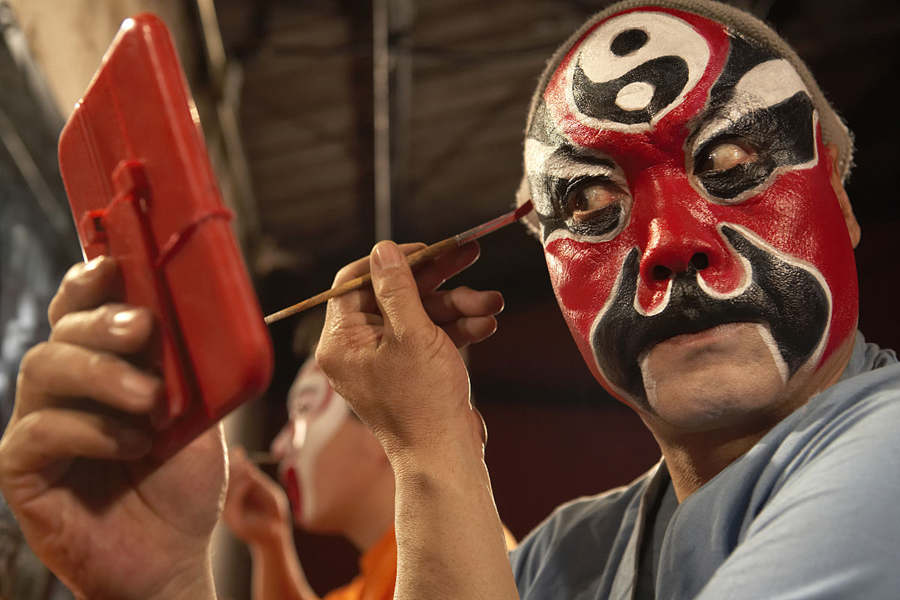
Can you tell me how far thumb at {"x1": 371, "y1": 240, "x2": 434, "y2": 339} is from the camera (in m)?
0.94

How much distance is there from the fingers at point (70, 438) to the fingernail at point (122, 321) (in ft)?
0.31

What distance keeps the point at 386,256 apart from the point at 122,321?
0.36 meters

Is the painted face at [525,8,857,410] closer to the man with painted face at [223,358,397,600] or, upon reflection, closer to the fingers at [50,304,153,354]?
the fingers at [50,304,153,354]

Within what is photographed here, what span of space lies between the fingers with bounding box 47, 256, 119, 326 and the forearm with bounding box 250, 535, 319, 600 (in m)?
1.82

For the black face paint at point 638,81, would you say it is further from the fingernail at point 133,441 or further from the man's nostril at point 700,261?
the fingernail at point 133,441

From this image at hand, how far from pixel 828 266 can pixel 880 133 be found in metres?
3.74

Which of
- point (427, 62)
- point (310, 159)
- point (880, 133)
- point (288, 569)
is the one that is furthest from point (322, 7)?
point (880, 133)

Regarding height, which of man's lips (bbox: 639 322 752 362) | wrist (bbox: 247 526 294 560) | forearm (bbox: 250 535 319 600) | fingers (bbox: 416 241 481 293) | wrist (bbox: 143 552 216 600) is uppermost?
fingers (bbox: 416 241 481 293)

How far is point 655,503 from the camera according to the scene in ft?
3.72

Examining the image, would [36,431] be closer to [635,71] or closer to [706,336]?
[706,336]

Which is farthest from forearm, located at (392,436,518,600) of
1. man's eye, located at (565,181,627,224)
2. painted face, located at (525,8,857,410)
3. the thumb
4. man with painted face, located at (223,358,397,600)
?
man with painted face, located at (223,358,397,600)

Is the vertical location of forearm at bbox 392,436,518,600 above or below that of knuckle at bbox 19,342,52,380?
below

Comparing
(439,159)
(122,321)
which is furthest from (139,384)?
(439,159)

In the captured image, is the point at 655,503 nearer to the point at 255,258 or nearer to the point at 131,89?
the point at 131,89
